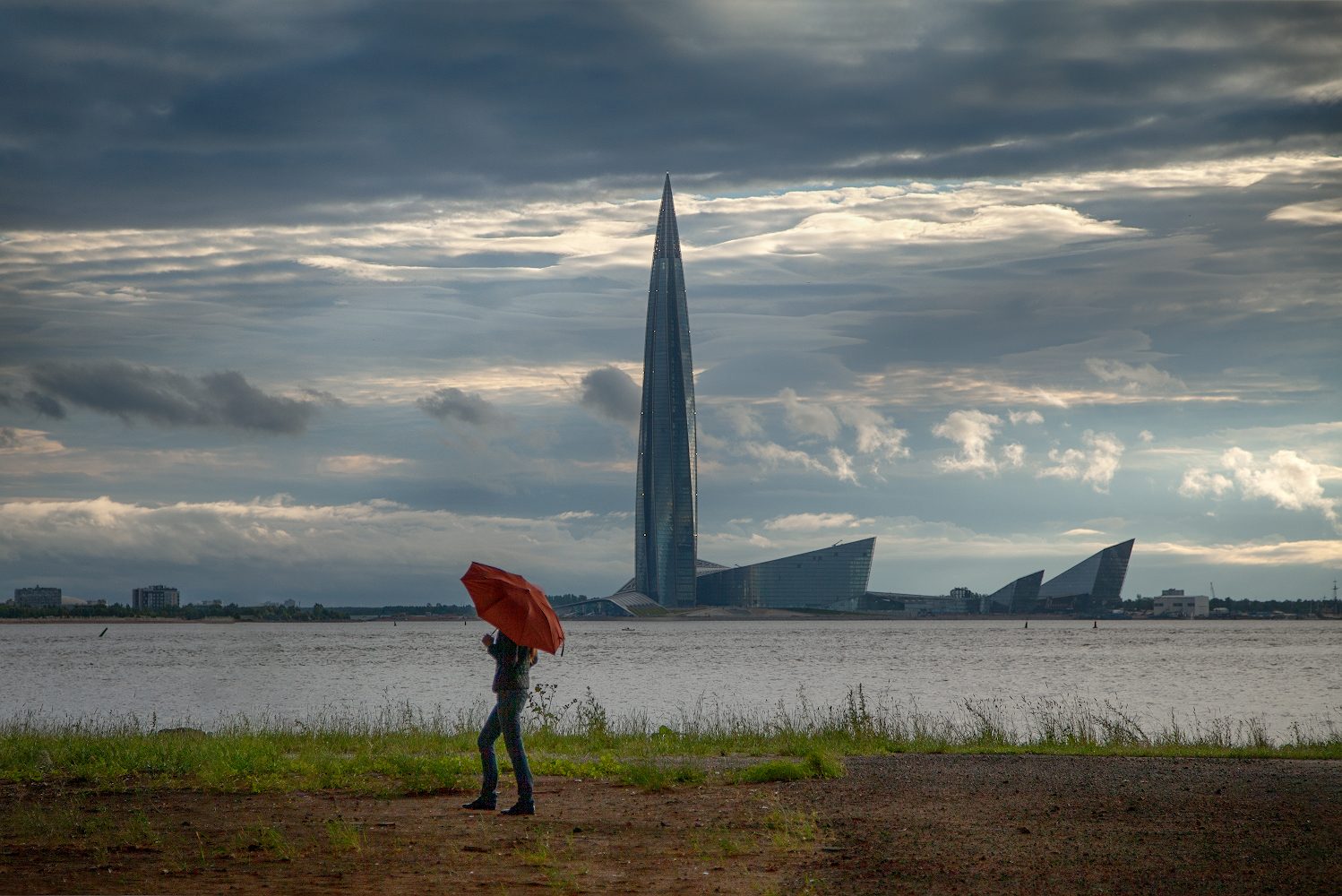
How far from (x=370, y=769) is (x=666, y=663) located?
160 ft

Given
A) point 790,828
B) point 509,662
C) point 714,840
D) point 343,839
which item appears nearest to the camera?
point 343,839

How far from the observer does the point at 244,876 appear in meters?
7.94

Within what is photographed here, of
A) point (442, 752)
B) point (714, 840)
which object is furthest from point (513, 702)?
point (442, 752)

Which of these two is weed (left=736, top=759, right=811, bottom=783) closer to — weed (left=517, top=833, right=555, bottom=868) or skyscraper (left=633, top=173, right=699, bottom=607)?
weed (left=517, top=833, right=555, bottom=868)

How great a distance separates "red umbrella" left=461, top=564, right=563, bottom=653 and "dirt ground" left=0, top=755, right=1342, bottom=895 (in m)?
1.71

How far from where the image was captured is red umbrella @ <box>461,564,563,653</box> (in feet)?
32.3

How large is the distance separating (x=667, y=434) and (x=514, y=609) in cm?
17374

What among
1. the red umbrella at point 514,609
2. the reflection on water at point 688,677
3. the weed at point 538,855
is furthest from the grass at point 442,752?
the reflection on water at point 688,677

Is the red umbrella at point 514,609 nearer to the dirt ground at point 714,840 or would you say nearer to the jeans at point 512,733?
the jeans at point 512,733

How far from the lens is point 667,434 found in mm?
183625

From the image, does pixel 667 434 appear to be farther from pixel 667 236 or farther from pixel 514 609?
pixel 514 609

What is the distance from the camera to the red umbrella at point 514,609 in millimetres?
9852

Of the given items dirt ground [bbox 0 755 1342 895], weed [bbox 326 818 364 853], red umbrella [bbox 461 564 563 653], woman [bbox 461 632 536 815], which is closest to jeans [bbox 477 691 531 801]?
woman [bbox 461 632 536 815]

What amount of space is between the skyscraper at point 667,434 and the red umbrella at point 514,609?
173 m
